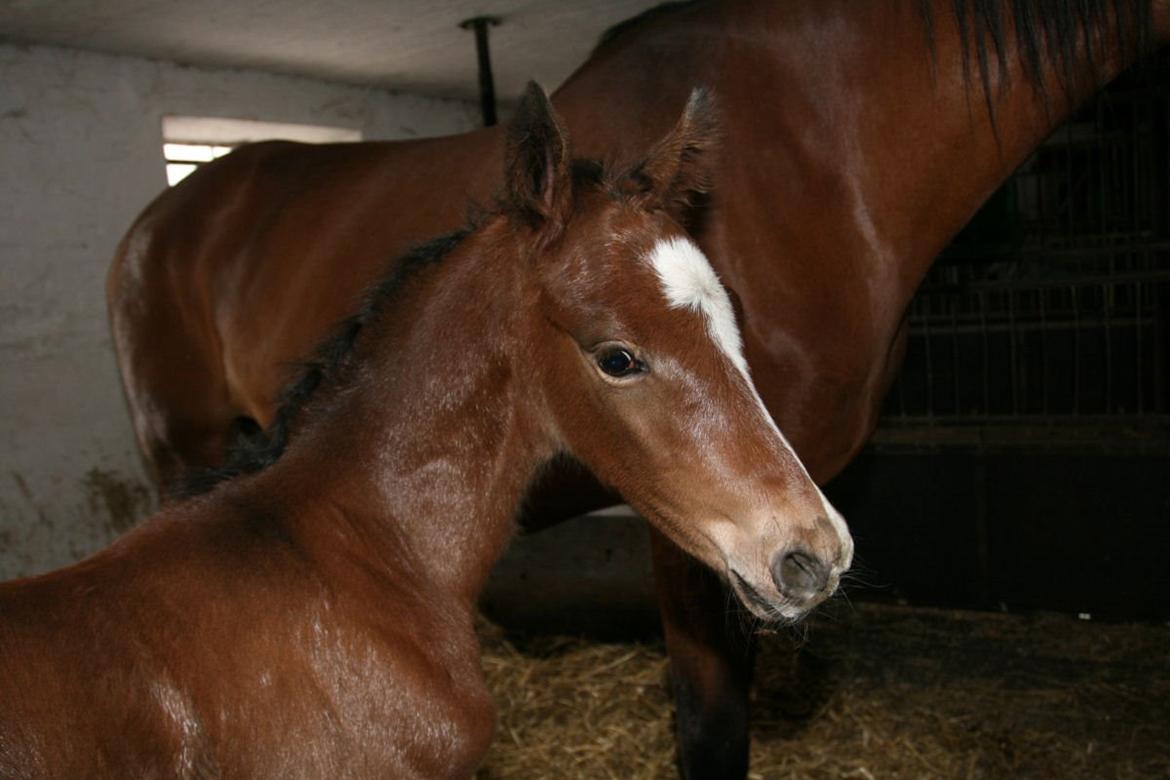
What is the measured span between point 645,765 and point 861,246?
1.97 m

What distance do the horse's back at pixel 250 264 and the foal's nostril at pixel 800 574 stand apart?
69.1 inches

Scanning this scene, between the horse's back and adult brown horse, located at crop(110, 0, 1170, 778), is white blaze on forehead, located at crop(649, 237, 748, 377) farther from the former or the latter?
the horse's back

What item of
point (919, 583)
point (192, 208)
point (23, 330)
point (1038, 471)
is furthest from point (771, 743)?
point (23, 330)

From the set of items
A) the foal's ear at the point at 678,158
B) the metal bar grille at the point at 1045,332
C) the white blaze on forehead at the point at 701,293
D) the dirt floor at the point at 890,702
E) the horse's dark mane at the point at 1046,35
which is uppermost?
the horse's dark mane at the point at 1046,35

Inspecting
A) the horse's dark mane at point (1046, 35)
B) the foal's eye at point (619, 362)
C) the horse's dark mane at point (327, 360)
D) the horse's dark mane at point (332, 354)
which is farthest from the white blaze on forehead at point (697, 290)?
the horse's dark mane at point (1046, 35)

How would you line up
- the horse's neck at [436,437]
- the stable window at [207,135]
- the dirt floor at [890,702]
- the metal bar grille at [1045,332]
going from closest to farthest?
the horse's neck at [436,437] < the dirt floor at [890,702] < the metal bar grille at [1045,332] < the stable window at [207,135]

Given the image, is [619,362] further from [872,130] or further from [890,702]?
[890,702]

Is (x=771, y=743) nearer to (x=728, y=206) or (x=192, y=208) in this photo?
(x=728, y=206)

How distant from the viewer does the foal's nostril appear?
5.54ft

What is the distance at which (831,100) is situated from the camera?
2.73 metres

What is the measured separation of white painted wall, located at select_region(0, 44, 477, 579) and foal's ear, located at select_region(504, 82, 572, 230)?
Result: 434 centimetres

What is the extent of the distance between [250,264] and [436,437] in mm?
2092

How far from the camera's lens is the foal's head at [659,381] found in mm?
1728

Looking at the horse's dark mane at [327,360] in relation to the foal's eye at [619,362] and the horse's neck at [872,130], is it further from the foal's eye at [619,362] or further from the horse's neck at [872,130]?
the horse's neck at [872,130]
